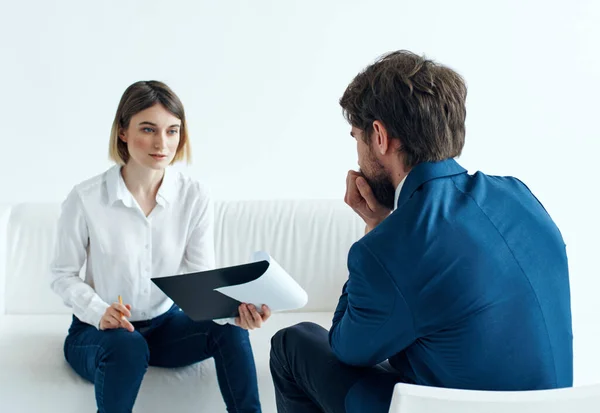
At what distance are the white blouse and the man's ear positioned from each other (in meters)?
0.82

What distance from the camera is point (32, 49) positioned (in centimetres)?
311

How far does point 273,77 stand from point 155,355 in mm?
1468

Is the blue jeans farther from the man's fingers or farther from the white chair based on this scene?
the white chair

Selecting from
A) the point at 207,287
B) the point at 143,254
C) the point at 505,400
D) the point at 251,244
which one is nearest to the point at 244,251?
the point at 251,244

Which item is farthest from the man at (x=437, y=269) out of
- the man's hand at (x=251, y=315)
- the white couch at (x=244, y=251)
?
the white couch at (x=244, y=251)

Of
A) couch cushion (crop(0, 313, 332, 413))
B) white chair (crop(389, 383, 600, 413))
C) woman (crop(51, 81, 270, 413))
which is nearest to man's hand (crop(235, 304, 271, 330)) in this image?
woman (crop(51, 81, 270, 413))

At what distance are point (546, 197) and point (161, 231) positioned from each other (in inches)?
75.7

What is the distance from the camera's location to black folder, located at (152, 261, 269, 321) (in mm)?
Answer: 1704

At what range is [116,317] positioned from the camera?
6.35ft

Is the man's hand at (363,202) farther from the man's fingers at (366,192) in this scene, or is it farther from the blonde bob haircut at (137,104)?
the blonde bob haircut at (137,104)

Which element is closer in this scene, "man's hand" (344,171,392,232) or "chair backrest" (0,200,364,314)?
"man's hand" (344,171,392,232)

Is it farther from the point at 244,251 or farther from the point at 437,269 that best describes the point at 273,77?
the point at 437,269

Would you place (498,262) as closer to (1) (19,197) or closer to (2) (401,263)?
(2) (401,263)

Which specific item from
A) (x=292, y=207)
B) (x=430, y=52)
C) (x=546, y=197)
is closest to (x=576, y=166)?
(x=546, y=197)
